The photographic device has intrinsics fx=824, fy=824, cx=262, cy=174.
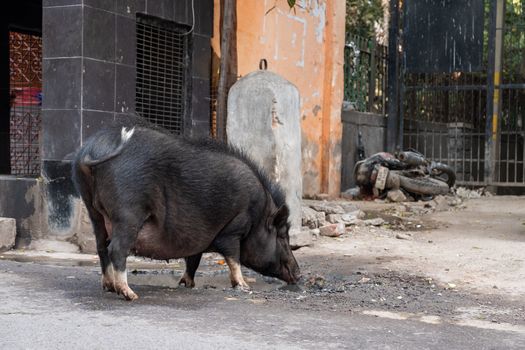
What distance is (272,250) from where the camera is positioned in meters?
6.24

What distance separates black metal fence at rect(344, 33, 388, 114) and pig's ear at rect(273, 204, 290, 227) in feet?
33.2

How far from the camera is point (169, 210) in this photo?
5.69m

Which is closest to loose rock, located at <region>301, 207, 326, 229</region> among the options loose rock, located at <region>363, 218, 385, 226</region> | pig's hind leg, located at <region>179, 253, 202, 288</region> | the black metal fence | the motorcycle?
loose rock, located at <region>363, 218, 385, 226</region>

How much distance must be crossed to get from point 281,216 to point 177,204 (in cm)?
92

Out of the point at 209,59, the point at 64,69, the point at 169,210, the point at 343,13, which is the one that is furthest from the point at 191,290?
the point at 343,13

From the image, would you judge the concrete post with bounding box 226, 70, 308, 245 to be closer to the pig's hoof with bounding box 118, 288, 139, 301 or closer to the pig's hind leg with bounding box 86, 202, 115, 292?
the pig's hind leg with bounding box 86, 202, 115, 292

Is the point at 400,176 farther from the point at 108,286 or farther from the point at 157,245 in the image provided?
the point at 108,286

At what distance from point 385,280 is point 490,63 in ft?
33.7

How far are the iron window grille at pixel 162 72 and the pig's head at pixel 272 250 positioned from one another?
12.3ft

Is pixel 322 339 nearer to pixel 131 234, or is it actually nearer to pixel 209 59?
pixel 131 234

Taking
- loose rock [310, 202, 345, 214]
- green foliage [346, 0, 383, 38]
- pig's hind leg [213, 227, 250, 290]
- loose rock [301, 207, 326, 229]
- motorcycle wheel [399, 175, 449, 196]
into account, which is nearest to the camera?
pig's hind leg [213, 227, 250, 290]

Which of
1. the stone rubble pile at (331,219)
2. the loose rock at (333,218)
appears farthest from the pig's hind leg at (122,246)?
the loose rock at (333,218)

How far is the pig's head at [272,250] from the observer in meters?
6.18

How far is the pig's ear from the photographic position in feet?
20.4
